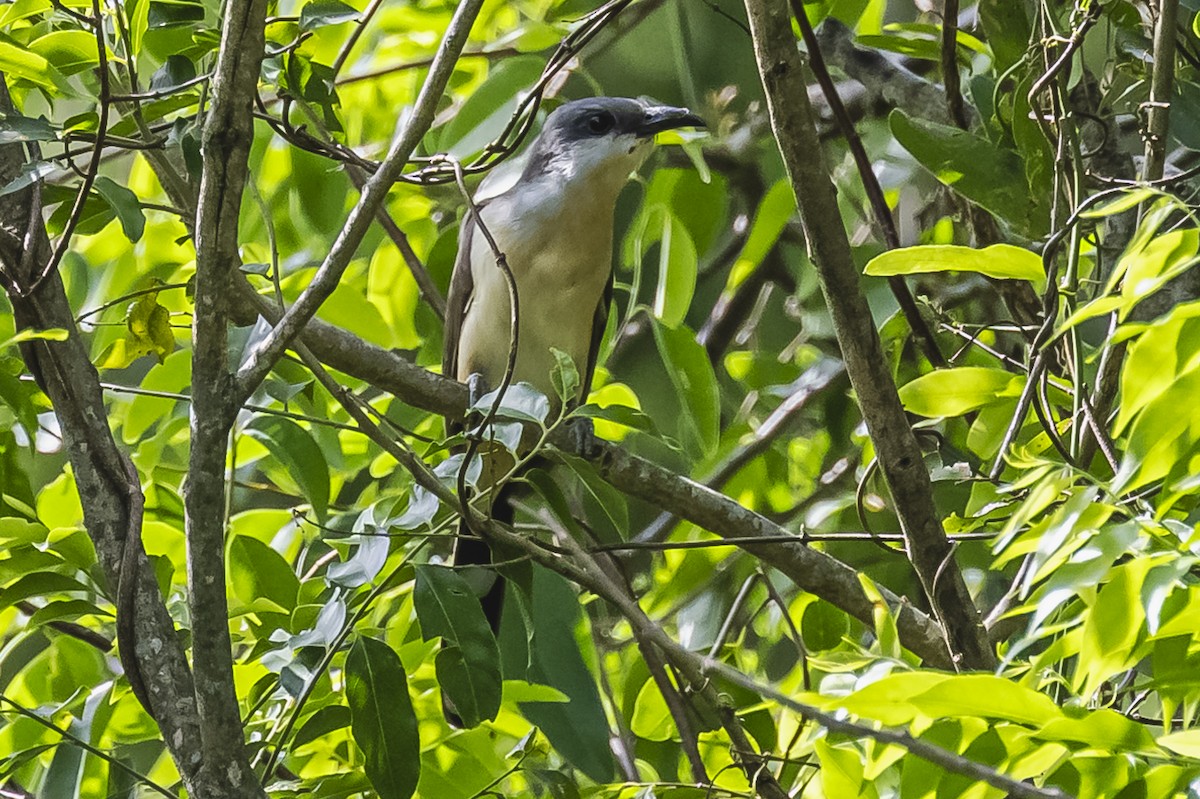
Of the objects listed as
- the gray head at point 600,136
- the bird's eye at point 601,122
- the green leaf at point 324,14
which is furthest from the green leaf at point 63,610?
the bird's eye at point 601,122

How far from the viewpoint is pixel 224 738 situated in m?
1.39

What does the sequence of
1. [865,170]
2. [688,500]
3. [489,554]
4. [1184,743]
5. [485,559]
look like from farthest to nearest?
[485,559] < [489,554] < [688,500] < [865,170] < [1184,743]

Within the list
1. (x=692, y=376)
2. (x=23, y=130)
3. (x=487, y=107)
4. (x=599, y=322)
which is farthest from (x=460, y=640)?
(x=599, y=322)

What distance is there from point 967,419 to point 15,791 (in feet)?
5.88

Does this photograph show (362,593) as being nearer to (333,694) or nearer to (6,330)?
(333,694)

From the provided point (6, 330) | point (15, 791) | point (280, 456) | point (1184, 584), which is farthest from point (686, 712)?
point (1184, 584)

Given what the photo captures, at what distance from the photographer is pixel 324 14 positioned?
1.81m

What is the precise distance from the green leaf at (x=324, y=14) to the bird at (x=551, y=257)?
149 centimetres

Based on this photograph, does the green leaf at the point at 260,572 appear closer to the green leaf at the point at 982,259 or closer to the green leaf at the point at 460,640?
the green leaf at the point at 460,640

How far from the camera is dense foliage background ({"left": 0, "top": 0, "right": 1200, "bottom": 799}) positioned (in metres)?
1.12

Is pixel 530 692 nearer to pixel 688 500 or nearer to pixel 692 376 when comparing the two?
pixel 688 500

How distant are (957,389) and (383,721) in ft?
2.57

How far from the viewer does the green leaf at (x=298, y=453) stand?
6.39 ft

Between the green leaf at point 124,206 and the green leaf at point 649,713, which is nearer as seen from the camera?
the green leaf at point 124,206
